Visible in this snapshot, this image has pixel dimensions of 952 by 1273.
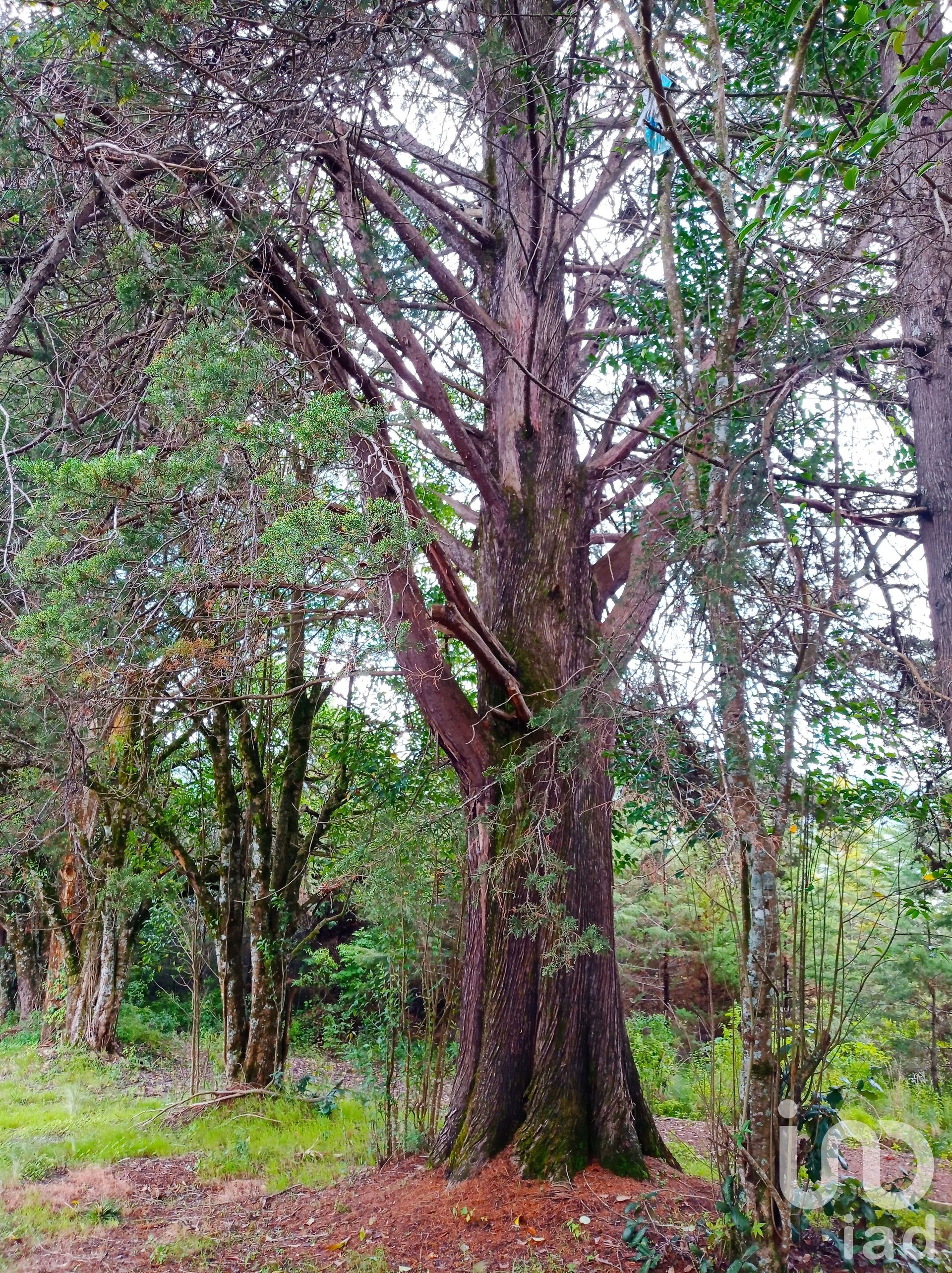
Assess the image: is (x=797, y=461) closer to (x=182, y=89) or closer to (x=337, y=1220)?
(x=182, y=89)

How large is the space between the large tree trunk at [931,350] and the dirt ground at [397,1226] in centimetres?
299

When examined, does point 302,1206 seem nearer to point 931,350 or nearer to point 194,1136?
point 194,1136

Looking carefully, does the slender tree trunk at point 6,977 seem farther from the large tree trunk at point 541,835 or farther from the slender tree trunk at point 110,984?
the large tree trunk at point 541,835

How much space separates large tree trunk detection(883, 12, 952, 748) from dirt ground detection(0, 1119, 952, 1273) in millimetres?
2988

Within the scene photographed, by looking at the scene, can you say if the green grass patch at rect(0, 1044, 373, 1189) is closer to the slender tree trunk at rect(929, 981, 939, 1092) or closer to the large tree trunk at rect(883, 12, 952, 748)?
the slender tree trunk at rect(929, 981, 939, 1092)

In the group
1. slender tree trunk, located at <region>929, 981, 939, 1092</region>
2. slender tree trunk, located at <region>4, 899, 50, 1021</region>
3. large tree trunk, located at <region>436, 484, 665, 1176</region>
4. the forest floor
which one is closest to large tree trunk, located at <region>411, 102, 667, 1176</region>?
large tree trunk, located at <region>436, 484, 665, 1176</region>

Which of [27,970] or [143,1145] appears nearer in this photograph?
[143,1145]

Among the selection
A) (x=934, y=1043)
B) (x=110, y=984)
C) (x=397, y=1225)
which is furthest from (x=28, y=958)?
(x=934, y=1043)

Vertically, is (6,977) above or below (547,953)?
below

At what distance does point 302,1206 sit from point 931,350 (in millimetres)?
6982

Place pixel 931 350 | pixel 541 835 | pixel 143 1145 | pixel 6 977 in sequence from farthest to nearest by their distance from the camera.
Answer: pixel 6 977 < pixel 143 1145 < pixel 931 350 < pixel 541 835

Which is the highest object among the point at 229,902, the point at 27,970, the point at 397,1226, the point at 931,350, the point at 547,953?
the point at 931,350

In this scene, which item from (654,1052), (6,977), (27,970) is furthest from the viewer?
(6,977)

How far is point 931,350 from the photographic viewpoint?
212 inches
